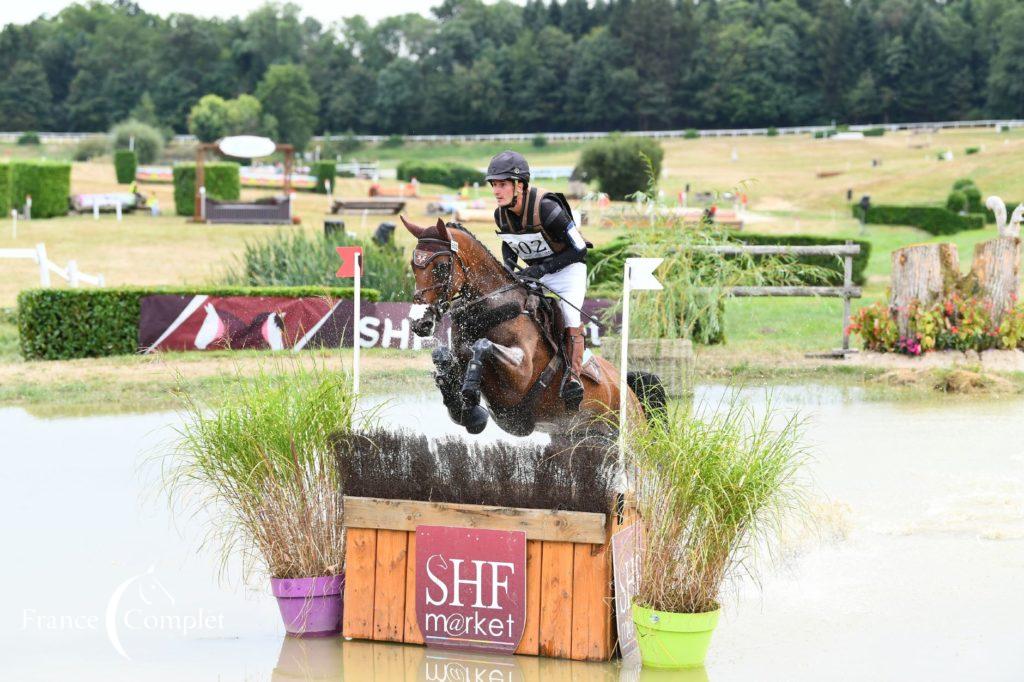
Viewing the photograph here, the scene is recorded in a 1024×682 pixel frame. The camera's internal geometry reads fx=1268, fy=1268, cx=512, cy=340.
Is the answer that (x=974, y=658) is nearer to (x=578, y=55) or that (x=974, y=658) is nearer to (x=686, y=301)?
(x=686, y=301)

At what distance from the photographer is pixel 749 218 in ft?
134

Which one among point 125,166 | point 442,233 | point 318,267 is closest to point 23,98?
point 125,166

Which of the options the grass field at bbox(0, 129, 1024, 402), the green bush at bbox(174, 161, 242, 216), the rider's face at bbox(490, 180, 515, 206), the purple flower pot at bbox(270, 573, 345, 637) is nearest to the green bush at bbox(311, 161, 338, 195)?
the grass field at bbox(0, 129, 1024, 402)

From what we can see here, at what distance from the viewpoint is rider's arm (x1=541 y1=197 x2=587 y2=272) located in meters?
7.05

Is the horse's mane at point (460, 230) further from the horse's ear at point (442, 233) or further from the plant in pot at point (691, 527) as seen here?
the plant in pot at point (691, 527)

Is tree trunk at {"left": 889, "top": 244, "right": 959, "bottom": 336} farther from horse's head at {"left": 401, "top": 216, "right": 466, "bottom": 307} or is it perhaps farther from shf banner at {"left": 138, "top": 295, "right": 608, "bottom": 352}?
horse's head at {"left": 401, "top": 216, "right": 466, "bottom": 307}

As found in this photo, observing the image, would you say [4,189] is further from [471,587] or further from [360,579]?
[471,587]

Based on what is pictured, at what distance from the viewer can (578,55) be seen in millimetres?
103312

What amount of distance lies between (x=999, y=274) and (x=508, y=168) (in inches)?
424

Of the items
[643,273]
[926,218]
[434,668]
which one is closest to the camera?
[434,668]

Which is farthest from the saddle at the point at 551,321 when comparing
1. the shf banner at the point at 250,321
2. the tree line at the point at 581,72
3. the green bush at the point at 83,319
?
the tree line at the point at 581,72

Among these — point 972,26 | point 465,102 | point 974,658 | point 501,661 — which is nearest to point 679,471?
point 501,661

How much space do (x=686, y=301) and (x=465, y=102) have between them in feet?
294

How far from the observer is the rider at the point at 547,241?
22.6 feet
